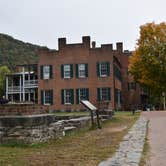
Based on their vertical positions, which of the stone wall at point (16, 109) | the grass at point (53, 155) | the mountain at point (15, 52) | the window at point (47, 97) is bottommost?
the grass at point (53, 155)

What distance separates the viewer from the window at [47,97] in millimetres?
41397

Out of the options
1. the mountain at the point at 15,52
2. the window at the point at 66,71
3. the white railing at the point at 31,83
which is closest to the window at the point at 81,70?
the window at the point at 66,71

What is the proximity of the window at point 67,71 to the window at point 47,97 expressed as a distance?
237cm

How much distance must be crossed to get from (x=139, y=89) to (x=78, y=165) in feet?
160

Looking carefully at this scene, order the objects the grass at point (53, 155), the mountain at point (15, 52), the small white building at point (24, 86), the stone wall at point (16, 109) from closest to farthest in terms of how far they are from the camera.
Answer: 1. the grass at point (53, 155)
2. the stone wall at point (16, 109)
3. the small white building at point (24, 86)
4. the mountain at point (15, 52)

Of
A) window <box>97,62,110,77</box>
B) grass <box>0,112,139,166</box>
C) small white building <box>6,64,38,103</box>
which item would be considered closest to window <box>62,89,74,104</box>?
window <box>97,62,110,77</box>

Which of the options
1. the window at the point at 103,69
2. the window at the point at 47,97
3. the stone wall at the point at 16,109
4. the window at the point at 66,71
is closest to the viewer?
the stone wall at the point at 16,109

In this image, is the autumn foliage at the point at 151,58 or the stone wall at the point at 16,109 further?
the autumn foliage at the point at 151,58

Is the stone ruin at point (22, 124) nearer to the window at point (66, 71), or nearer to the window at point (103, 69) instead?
the window at point (103, 69)

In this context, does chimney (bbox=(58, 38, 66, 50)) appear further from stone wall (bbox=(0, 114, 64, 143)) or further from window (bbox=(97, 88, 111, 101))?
stone wall (bbox=(0, 114, 64, 143))

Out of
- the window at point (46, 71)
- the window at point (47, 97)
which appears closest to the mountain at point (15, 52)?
the window at point (47, 97)

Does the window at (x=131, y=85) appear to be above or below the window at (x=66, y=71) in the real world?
below

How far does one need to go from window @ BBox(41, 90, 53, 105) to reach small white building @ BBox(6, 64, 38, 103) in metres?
7.99

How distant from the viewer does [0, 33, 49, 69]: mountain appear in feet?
346
